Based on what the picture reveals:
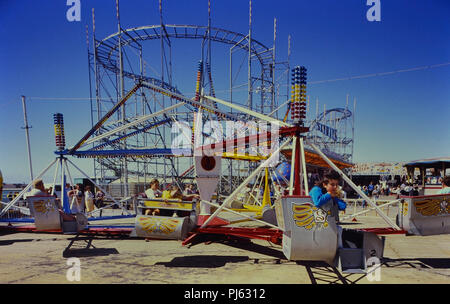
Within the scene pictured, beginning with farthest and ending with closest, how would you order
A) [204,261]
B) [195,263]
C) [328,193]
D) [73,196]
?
[73,196] < [204,261] < [195,263] < [328,193]

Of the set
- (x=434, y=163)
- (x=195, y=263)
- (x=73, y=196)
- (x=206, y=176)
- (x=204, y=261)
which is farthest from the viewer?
(x=434, y=163)

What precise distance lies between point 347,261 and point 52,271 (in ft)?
18.8

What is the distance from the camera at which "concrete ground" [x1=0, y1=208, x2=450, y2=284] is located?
466 centimetres

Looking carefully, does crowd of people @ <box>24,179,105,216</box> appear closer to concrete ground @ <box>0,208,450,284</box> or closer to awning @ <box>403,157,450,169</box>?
concrete ground @ <box>0,208,450,284</box>

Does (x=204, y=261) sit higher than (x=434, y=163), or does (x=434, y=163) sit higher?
(x=434, y=163)

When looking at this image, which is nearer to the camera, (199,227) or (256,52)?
(199,227)

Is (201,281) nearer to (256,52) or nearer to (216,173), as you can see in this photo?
(216,173)

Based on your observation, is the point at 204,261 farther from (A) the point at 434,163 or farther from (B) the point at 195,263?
(A) the point at 434,163

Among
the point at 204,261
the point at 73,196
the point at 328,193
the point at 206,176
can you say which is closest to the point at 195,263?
the point at 204,261

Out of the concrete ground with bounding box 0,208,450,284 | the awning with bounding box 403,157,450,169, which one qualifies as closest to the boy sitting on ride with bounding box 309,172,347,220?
the concrete ground with bounding box 0,208,450,284

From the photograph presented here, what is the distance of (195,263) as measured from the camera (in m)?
5.55
